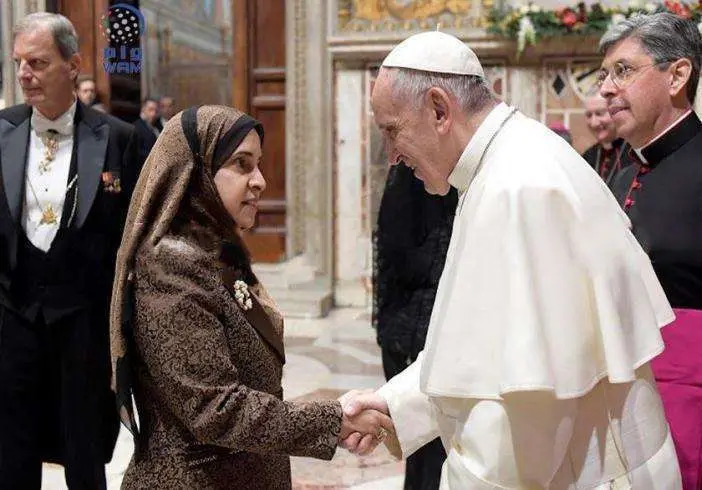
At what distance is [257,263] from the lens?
905 cm

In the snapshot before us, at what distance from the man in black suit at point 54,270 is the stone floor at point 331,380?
910mm

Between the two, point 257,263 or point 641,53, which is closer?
point 641,53

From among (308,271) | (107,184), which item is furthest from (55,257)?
(308,271)

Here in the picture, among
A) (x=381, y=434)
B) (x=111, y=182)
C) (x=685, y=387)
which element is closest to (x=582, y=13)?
(x=111, y=182)

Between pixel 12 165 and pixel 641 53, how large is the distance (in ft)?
7.62

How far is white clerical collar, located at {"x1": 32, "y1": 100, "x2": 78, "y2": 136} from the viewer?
3.37 m

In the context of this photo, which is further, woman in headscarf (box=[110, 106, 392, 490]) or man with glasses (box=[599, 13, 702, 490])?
man with glasses (box=[599, 13, 702, 490])

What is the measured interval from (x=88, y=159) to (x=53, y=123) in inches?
7.6

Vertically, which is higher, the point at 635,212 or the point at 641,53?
the point at 641,53

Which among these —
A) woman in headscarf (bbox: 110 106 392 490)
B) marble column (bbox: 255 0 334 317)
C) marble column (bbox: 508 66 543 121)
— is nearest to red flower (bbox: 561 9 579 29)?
A: marble column (bbox: 508 66 543 121)

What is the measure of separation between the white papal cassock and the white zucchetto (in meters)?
0.11

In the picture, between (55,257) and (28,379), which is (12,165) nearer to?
(55,257)

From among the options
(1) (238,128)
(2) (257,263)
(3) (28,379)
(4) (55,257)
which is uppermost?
(1) (238,128)

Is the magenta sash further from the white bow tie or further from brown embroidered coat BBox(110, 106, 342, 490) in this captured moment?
the white bow tie
